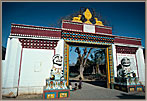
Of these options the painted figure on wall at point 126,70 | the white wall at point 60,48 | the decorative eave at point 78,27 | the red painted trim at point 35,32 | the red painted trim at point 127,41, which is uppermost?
the decorative eave at point 78,27

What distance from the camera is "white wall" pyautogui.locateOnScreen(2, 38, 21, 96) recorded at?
5.89 metres

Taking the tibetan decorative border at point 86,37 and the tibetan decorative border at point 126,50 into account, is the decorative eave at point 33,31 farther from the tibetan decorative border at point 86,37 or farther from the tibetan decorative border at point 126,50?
the tibetan decorative border at point 126,50

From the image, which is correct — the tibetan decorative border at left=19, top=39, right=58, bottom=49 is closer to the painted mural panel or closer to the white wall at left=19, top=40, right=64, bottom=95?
the white wall at left=19, top=40, right=64, bottom=95

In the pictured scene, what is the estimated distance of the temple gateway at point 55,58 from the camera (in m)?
5.94

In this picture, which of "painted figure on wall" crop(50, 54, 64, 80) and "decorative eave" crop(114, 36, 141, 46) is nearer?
"painted figure on wall" crop(50, 54, 64, 80)

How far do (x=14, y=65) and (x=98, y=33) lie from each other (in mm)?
6481

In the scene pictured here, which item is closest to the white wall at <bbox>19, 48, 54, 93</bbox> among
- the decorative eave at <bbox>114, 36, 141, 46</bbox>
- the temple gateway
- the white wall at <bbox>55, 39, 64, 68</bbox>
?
the temple gateway

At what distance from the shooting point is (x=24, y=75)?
21.0 feet

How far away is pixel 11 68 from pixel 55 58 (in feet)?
8.93

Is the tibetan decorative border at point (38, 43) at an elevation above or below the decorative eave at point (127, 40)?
below

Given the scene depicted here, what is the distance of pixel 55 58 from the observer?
6270 millimetres

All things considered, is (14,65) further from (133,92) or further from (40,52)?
(133,92)

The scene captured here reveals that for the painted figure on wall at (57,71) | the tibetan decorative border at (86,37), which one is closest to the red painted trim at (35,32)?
the tibetan decorative border at (86,37)

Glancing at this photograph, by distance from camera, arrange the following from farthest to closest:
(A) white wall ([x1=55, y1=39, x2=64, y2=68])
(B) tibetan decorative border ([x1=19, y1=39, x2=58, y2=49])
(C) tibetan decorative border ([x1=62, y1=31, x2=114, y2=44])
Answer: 1. (C) tibetan decorative border ([x1=62, y1=31, x2=114, y2=44])
2. (A) white wall ([x1=55, y1=39, x2=64, y2=68])
3. (B) tibetan decorative border ([x1=19, y1=39, x2=58, y2=49])
